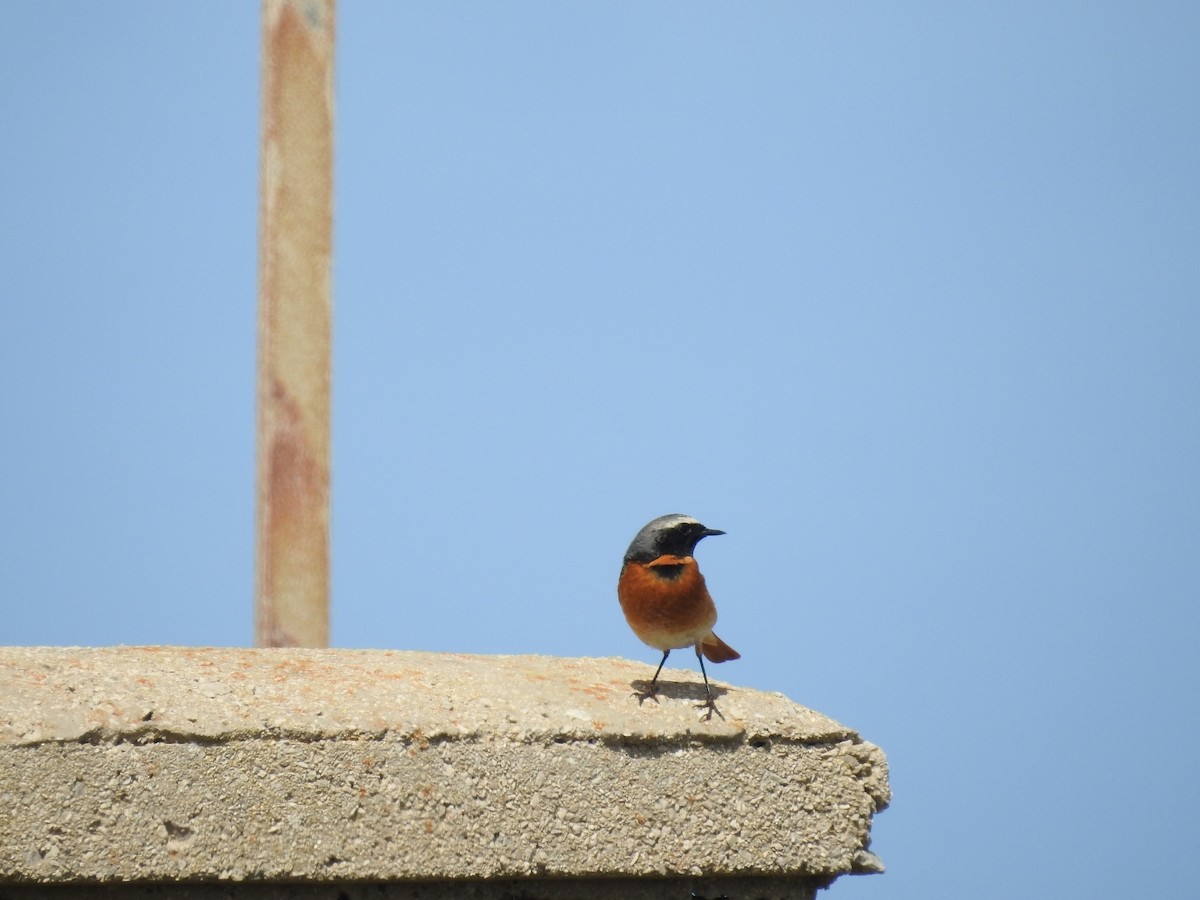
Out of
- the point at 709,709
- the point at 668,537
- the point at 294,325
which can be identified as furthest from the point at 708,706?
the point at 294,325

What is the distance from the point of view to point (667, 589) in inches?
136

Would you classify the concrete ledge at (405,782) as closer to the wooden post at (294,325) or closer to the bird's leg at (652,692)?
the bird's leg at (652,692)

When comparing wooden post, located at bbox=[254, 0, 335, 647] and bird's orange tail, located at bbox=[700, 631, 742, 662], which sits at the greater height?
wooden post, located at bbox=[254, 0, 335, 647]

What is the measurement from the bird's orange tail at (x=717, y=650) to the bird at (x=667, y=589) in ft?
0.49

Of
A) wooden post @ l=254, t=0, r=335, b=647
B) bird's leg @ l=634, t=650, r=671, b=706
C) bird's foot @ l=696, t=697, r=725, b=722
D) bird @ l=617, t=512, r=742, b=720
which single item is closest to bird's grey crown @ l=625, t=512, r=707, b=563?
bird @ l=617, t=512, r=742, b=720

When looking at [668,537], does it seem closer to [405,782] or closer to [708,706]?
[708,706]

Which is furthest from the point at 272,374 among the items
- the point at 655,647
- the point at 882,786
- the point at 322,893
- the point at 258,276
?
the point at 882,786

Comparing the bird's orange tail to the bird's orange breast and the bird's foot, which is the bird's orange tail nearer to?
the bird's orange breast

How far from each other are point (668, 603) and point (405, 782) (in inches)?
33.2

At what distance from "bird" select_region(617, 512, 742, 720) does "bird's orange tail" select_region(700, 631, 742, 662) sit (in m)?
0.15

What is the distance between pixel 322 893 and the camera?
2955 mm

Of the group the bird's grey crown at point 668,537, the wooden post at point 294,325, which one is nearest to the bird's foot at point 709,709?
the bird's grey crown at point 668,537

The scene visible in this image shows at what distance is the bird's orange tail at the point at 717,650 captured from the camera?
374 cm

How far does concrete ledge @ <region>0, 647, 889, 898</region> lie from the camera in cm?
276
